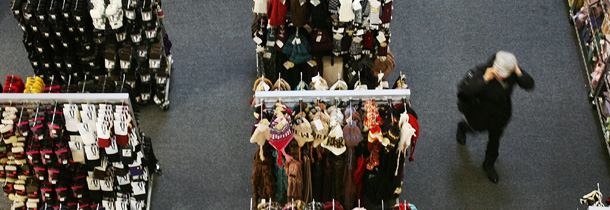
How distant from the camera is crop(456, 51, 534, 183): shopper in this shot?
19.9 ft

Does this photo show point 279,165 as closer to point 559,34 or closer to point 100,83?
point 100,83

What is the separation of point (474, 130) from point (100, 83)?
140 inches

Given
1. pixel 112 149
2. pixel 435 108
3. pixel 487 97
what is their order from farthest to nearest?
pixel 435 108, pixel 487 97, pixel 112 149

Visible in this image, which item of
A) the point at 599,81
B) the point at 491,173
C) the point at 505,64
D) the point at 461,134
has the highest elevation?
the point at 505,64

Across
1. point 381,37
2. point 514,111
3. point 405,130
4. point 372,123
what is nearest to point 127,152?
point 372,123

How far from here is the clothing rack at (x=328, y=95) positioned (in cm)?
551

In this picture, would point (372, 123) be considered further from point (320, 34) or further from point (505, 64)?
point (320, 34)

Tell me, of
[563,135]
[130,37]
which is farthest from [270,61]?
[563,135]

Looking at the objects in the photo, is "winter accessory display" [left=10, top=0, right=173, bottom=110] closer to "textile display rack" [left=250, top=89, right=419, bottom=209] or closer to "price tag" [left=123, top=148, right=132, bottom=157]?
"price tag" [left=123, top=148, right=132, bottom=157]

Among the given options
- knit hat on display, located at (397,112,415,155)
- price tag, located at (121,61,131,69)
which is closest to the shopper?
knit hat on display, located at (397,112,415,155)

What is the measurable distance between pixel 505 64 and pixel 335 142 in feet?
5.37

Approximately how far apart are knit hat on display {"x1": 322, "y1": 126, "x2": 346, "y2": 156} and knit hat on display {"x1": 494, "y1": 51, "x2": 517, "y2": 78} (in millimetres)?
1548

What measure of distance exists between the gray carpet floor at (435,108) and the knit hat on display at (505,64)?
1.43 meters

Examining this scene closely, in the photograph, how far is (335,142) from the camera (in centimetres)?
559
